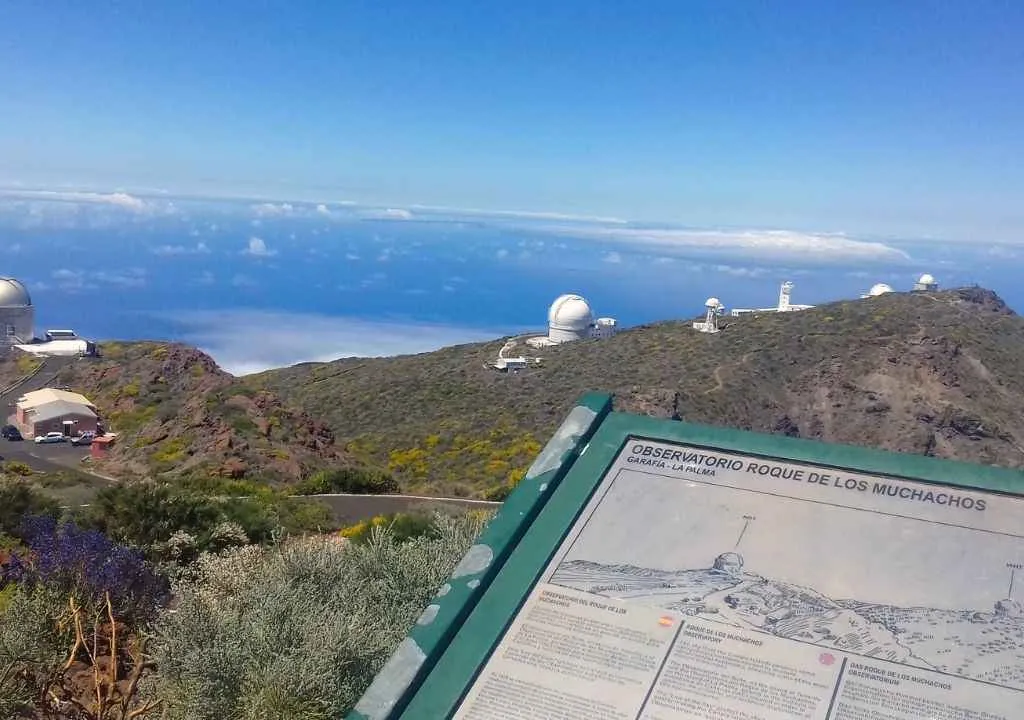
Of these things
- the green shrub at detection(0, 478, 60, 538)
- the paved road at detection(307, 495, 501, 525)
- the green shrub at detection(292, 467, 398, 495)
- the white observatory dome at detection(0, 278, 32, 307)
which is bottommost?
the white observatory dome at detection(0, 278, 32, 307)

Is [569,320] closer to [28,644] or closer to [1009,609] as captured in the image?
[28,644]

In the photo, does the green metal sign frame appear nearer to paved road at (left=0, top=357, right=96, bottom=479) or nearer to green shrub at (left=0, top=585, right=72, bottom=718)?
green shrub at (left=0, top=585, right=72, bottom=718)

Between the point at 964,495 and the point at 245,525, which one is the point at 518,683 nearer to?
the point at 964,495

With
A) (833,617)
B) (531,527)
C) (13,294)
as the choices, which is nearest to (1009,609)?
(833,617)

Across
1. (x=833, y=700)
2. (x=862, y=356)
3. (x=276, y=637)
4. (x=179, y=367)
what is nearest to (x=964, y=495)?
(x=833, y=700)

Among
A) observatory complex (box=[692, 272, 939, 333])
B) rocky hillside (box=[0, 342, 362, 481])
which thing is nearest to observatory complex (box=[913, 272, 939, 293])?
observatory complex (box=[692, 272, 939, 333])

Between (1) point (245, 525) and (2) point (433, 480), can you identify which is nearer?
(1) point (245, 525)

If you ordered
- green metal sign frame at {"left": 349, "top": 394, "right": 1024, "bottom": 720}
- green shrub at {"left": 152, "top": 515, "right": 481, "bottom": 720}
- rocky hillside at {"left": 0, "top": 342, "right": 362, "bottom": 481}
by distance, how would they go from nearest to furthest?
green metal sign frame at {"left": 349, "top": 394, "right": 1024, "bottom": 720} → green shrub at {"left": 152, "top": 515, "right": 481, "bottom": 720} → rocky hillside at {"left": 0, "top": 342, "right": 362, "bottom": 481}
